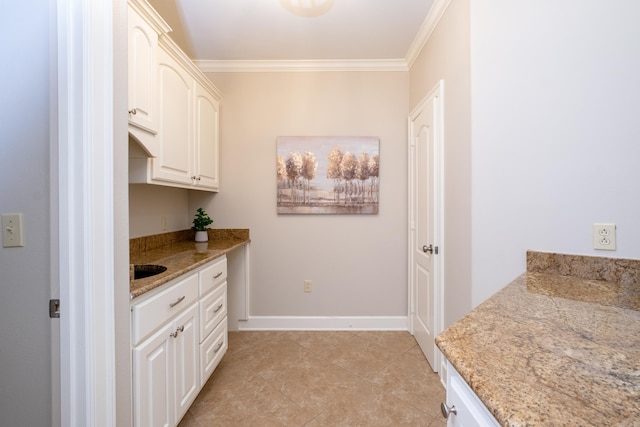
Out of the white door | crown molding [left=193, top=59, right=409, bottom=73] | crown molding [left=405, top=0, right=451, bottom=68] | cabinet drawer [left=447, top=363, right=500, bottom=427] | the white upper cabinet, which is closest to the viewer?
cabinet drawer [left=447, top=363, right=500, bottom=427]

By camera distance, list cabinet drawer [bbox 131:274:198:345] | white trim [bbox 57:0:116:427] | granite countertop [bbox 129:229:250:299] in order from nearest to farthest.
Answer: white trim [bbox 57:0:116:427] < cabinet drawer [bbox 131:274:198:345] < granite countertop [bbox 129:229:250:299]

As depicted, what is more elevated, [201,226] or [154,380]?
[201,226]

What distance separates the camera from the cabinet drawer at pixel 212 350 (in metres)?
1.63

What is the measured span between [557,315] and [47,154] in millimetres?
1648

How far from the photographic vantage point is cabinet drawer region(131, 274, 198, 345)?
1.06 metres

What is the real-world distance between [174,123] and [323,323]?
217cm

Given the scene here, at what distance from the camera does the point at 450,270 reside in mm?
1740

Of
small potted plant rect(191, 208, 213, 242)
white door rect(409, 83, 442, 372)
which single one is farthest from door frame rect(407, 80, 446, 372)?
small potted plant rect(191, 208, 213, 242)

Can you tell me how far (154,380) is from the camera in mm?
1174

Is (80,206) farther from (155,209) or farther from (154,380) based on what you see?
(155,209)

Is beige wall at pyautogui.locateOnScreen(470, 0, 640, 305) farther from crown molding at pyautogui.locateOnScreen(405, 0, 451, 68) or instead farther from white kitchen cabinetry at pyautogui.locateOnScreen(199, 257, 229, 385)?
white kitchen cabinetry at pyautogui.locateOnScreen(199, 257, 229, 385)

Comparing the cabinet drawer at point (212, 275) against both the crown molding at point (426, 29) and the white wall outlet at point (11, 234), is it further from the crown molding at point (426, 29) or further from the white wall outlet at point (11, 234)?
the crown molding at point (426, 29)

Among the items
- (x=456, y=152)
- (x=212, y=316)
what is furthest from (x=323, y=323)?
(x=456, y=152)

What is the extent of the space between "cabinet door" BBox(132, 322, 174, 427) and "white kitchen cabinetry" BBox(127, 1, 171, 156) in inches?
41.2
